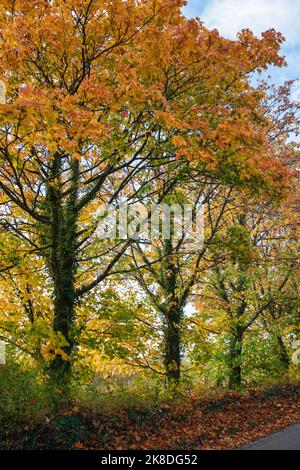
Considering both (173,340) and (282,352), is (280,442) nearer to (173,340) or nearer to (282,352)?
(173,340)

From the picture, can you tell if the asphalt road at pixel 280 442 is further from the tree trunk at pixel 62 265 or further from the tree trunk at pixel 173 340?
the tree trunk at pixel 173 340

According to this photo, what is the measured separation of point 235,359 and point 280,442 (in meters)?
9.18

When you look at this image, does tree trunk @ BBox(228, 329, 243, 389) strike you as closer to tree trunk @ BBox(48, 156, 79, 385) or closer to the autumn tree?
tree trunk @ BBox(48, 156, 79, 385)

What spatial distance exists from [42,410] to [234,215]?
13.8 m

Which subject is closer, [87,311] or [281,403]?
[87,311]

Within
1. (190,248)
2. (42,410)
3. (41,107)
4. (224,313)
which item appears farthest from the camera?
(224,313)

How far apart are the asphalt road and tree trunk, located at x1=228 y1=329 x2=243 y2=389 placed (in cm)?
788

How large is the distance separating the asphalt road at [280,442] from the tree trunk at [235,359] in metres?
7.88

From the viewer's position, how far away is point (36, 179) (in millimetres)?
12680

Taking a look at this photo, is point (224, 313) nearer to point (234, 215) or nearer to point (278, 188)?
point (234, 215)

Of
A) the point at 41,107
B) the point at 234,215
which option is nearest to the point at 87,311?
the point at 41,107

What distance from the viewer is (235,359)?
17688 mm

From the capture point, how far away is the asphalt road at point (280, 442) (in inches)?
322

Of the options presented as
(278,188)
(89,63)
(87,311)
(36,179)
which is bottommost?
(87,311)
